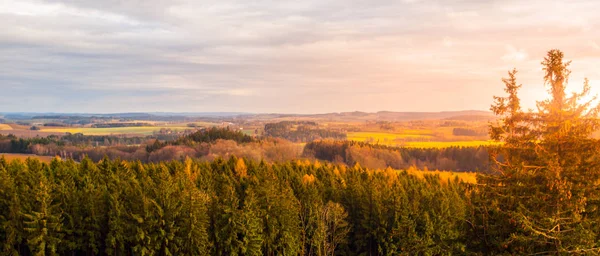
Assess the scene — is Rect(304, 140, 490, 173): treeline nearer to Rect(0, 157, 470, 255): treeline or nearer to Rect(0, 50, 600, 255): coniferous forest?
Rect(0, 50, 600, 255): coniferous forest

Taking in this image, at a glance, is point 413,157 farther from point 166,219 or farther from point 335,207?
point 166,219

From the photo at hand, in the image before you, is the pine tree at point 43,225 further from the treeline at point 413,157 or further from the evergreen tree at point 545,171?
the treeline at point 413,157

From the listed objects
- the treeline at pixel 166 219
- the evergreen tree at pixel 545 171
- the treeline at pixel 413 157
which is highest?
the evergreen tree at pixel 545 171

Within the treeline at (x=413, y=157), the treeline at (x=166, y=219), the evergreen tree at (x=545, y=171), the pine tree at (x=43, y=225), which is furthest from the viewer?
the treeline at (x=413, y=157)

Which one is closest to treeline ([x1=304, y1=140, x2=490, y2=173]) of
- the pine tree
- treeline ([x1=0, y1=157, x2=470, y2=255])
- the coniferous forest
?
the coniferous forest

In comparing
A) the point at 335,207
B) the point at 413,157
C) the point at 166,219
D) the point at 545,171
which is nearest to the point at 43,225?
the point at 166,219

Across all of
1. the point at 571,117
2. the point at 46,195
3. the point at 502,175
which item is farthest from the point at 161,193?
the point at 571,117

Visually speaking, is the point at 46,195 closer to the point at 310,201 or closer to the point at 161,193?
the point at 161,193

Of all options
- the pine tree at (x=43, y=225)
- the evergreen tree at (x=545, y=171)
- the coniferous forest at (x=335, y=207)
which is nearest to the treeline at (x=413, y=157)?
the coniferous forest at (x=335, y=207)

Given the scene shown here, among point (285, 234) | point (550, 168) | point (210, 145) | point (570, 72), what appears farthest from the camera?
point (210, 145)
